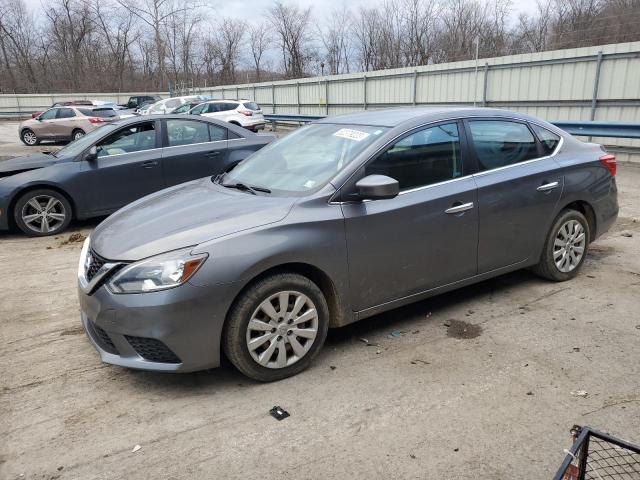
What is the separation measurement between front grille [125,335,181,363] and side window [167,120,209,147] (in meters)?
5.15

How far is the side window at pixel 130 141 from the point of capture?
24.3 ft

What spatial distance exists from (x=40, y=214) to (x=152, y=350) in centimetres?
501

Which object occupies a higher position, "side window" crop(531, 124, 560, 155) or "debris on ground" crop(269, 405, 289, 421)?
"side window" crop(531, 124, 560, 155)

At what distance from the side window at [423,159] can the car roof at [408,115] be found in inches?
4.1

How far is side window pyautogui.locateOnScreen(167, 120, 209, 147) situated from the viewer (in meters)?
7.80

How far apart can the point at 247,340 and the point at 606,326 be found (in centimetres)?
272

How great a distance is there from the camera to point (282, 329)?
3320 millimetres

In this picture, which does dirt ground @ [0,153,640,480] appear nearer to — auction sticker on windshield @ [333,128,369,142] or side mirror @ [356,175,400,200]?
side mirror @ [356,175,400,200]

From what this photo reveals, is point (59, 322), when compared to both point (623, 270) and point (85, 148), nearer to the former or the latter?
point (85, 148)

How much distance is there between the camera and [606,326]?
404cm

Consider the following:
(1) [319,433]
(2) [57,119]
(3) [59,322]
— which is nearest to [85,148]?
(3) [59,322]

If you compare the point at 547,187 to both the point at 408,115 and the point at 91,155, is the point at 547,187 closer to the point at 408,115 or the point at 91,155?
the point at 408,115

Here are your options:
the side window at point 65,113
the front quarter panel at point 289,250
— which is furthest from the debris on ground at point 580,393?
the side window at point 65,113

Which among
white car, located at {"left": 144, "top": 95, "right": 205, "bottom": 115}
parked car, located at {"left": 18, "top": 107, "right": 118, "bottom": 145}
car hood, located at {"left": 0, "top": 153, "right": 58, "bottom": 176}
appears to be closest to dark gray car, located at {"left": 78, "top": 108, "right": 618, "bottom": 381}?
car hood, located at {"left": 0, "top": 153, "right": 58, "bottom": 176}
